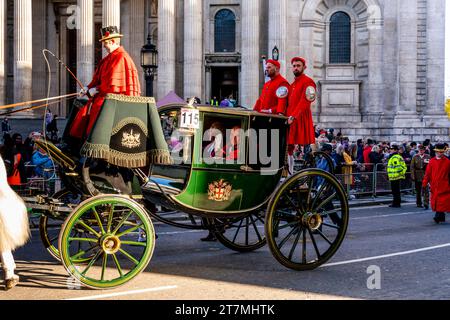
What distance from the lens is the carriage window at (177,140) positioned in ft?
28.5

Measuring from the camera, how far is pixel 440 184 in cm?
1730

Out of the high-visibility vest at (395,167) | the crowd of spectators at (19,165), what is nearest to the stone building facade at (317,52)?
the high-visibility vest at (395,167)

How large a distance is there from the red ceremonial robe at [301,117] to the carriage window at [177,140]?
1985 mm

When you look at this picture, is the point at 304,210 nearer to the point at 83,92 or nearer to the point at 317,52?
the point at 83,92

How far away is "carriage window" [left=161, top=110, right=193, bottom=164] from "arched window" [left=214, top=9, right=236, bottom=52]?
3182 cm

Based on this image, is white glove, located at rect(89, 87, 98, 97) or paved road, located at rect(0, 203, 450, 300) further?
white glove, located at rect(89, 87, 98, 97)

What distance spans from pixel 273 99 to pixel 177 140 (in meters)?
2.52

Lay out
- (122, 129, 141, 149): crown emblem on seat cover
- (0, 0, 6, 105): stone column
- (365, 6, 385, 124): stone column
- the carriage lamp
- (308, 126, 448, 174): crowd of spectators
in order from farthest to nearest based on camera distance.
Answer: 1. (365, 6, 385, 124): stone column
2. (0, 0, 6, 105): stone column
3. the carriage lamp
4. (308, 126, 448, 174): crowd of spectators
5. (122, 129, 141, 149): crown emblem on seat cover

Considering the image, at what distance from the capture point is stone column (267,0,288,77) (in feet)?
122

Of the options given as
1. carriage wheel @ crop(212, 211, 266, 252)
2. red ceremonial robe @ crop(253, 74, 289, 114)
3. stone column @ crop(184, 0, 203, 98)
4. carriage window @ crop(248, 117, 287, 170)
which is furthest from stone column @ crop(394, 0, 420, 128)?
carriage window @ crop(248, 117, 287, 170)

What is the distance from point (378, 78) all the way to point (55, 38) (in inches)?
829

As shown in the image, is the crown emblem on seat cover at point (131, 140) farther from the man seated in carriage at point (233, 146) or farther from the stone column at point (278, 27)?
the stone column at point (278, 27)

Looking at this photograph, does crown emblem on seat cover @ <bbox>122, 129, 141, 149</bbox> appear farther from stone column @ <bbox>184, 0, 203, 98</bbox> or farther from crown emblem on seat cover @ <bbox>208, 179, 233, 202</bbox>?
stone column @ <bbox>184, 0, 203, 98</bbox>

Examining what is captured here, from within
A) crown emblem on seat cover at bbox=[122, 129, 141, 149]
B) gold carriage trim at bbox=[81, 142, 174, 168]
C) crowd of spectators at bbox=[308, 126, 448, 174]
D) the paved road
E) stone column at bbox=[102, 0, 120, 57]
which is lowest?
the paved road
